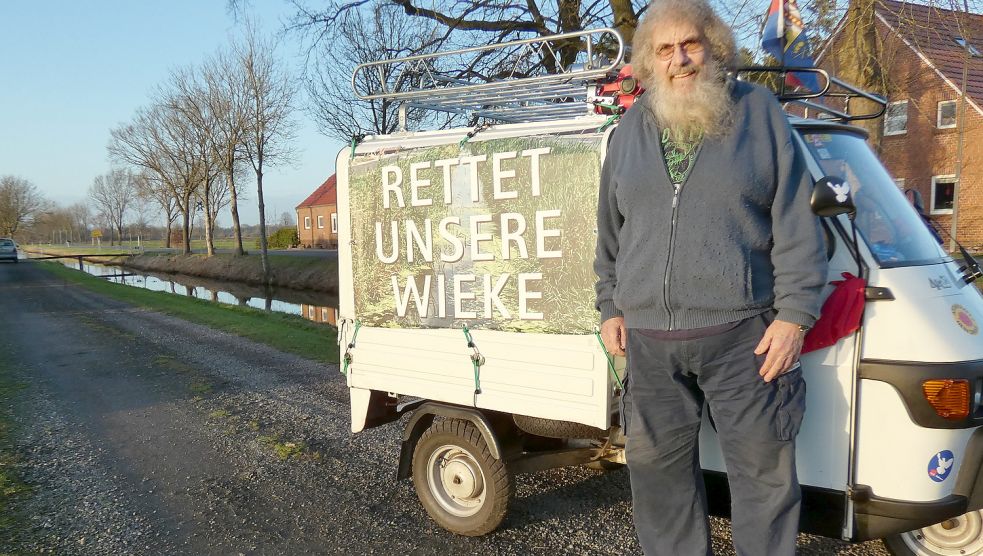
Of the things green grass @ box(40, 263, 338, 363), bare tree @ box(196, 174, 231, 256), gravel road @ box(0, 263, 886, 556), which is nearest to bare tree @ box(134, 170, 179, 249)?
bare tree @ box(196, 174, 231, 256)

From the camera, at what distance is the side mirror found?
7.71 feet

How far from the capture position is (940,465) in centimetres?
254

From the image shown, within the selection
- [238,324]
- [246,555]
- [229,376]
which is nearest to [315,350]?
[229,376]

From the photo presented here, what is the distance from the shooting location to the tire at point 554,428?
357cm

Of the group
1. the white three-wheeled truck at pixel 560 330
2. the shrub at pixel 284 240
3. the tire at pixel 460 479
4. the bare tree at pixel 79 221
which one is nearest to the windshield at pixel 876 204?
the white three-wheeled truck at pixel 560 330

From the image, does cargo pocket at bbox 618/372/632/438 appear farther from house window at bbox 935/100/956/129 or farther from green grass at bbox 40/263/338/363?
house window at bbox 935/100/956/129

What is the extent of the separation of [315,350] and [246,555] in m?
6.23

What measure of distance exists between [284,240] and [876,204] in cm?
5904

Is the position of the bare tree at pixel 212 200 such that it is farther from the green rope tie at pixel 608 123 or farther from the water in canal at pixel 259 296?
the green rope tie at pixel 608 123

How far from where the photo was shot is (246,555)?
360 cm

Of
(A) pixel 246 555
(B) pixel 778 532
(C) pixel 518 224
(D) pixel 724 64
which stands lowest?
(A) pixel 246 555

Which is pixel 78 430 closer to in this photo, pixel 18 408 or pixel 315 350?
pixel 18 408

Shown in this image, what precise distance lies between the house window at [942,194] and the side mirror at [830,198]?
25.2m

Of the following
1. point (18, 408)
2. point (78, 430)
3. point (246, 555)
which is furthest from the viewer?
point (18, 408)
